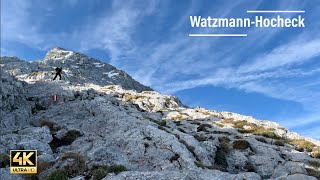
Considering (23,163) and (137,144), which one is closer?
(23,163)

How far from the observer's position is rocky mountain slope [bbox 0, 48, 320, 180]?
25.6m

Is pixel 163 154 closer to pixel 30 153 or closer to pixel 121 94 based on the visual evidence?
pixel 30 153

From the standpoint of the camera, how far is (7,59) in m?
182

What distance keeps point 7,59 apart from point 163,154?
560 ft

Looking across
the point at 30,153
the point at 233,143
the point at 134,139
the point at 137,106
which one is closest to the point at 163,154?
the point at 134,139

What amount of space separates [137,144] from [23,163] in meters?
12.5

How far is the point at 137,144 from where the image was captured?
3528 centimetres

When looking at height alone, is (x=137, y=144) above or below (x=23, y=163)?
above

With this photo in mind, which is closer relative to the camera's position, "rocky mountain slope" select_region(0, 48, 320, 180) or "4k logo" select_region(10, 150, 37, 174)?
"4k logo" select_region(10, 150, 37, 174)

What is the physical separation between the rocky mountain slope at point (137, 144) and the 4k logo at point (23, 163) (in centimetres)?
48

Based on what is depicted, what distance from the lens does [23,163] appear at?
83.7 feet

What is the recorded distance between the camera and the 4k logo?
80.9 feet

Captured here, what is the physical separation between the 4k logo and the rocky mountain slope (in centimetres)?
48

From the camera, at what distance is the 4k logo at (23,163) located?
24.7 metres
